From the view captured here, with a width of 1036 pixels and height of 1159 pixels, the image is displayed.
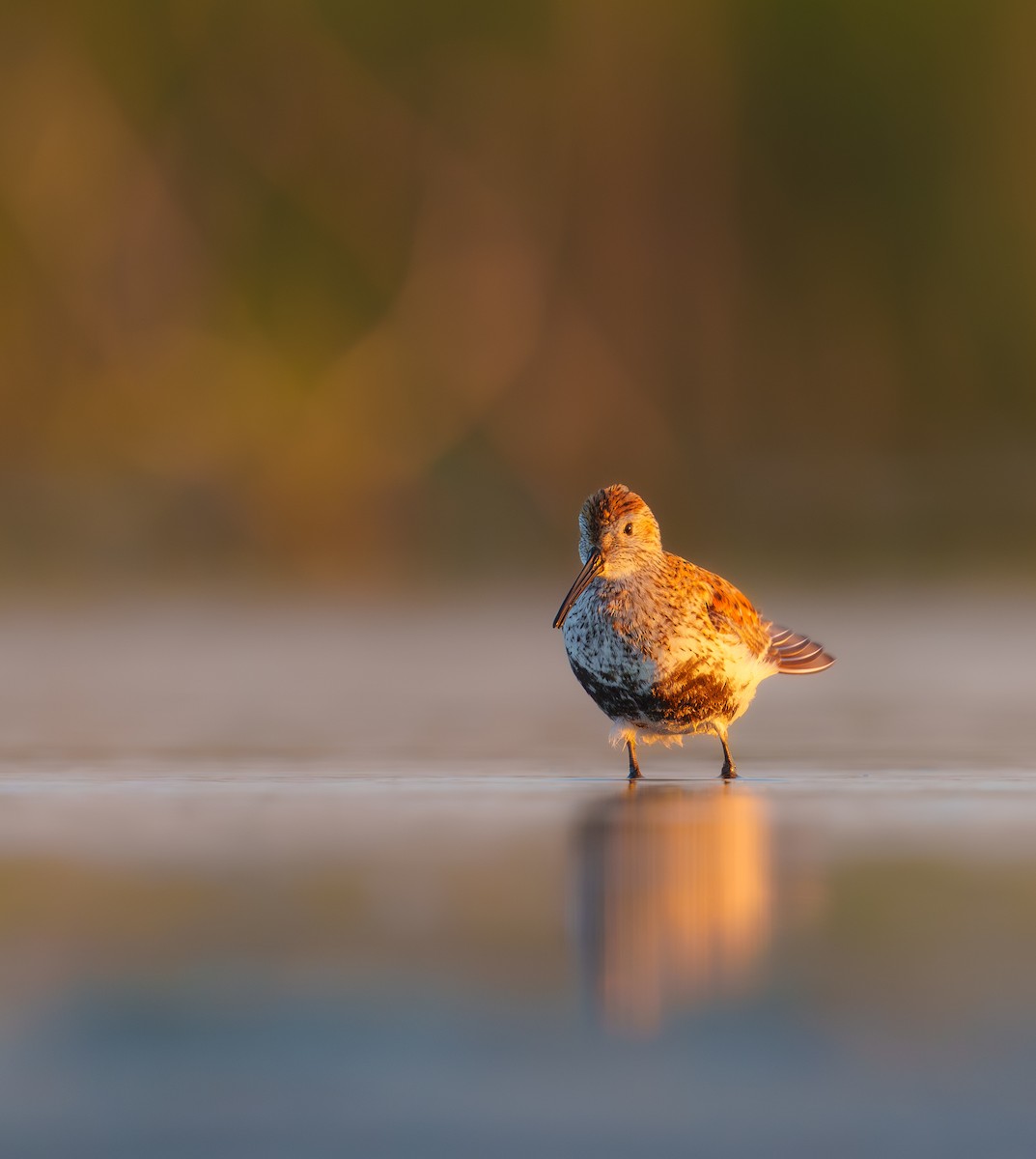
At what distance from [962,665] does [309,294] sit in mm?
10637

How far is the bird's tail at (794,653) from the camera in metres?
7.28

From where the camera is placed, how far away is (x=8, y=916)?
12.2 feet

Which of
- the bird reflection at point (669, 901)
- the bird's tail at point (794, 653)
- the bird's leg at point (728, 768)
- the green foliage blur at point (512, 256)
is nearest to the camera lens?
the bird reflection at point (669, 901)

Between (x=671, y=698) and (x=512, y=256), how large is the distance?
44.7 ft

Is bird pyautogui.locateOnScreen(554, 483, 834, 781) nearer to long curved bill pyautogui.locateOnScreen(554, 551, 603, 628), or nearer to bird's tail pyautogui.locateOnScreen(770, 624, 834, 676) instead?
long curved bill pyautogui.locateOnScreen(554, 551, 603, 628)

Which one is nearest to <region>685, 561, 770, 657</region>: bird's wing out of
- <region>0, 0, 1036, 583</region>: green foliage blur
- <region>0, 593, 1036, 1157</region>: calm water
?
<region>0, 593, 1036, 1157</region>: calm water

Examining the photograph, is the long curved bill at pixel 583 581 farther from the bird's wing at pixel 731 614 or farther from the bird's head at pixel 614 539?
the bird's wing at pixel 731 614

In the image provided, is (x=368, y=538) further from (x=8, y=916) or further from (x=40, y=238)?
(x=8, y=916)

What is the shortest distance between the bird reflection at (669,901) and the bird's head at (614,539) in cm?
134

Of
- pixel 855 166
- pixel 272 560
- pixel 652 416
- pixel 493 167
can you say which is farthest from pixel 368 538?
pixel 855 166

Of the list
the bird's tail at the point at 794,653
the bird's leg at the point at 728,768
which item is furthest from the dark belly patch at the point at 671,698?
the bird's tail at the point at 794,653

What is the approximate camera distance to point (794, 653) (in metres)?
7.39

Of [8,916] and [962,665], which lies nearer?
[8,916]

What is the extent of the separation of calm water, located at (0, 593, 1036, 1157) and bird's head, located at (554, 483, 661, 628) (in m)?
0.60
